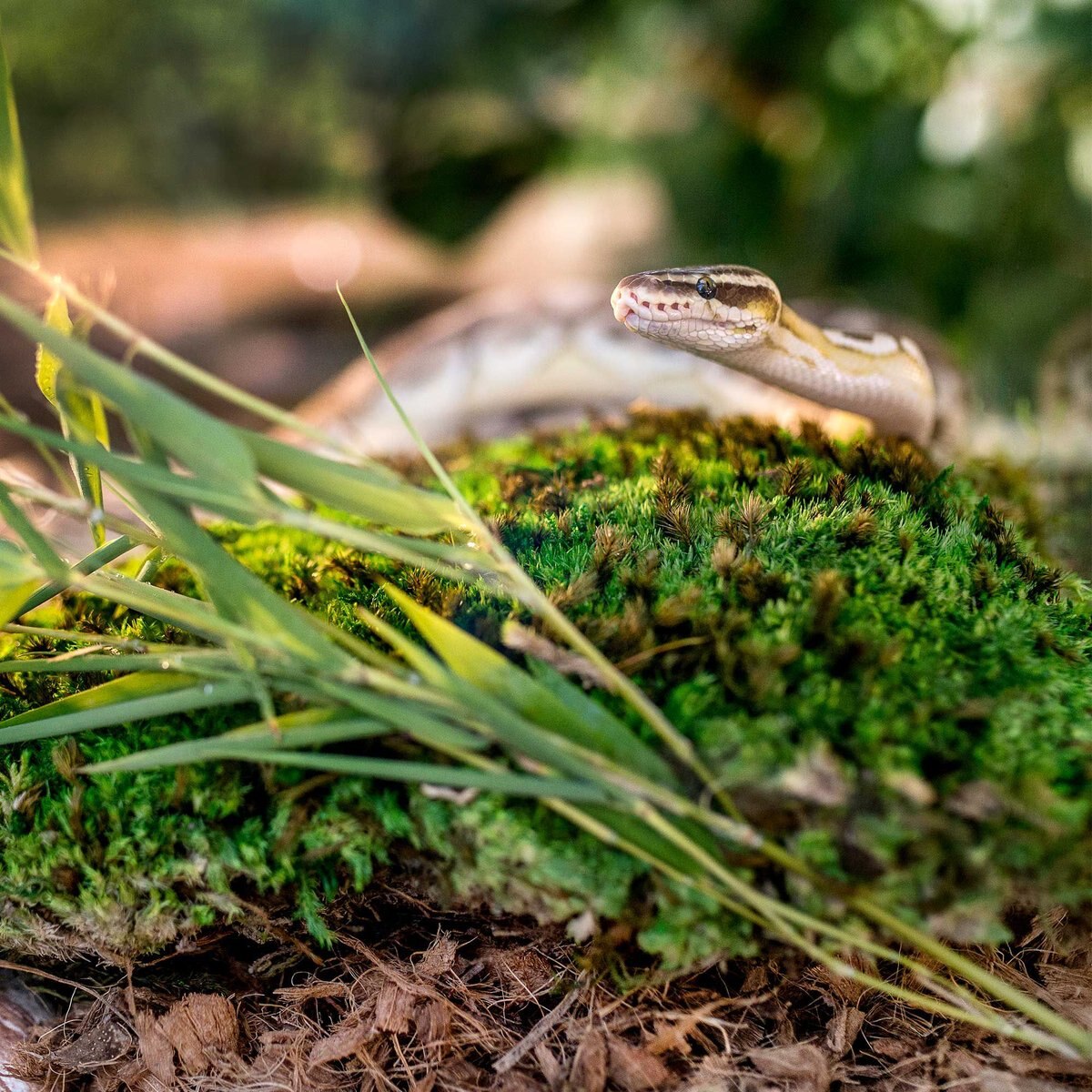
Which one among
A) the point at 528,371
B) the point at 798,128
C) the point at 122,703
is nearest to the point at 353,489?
the point at 122,703

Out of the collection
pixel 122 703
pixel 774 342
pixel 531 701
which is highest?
pixel 774 342

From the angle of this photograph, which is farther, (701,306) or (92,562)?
(701,306)

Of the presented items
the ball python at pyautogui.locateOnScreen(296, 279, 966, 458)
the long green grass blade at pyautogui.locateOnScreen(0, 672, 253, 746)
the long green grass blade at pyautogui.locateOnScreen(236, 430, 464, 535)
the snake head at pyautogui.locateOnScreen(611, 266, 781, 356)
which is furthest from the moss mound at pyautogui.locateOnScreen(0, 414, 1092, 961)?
the ball python at pyautogui.locateOnScreen(296, 279, 966, 458)

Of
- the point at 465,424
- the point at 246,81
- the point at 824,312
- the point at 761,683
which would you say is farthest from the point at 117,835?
the point at 246,81

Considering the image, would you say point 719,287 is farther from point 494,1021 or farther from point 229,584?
point 494,1021

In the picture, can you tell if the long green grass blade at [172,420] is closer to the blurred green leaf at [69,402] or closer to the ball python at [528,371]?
the blurred green leaf at [69,402]

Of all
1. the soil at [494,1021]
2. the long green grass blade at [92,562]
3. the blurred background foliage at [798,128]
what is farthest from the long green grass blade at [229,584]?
the blurred background foliage at [798,128]

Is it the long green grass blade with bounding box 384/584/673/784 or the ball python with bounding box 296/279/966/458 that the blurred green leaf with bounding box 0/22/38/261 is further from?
the ball python with bounding box 296/279/966/458
